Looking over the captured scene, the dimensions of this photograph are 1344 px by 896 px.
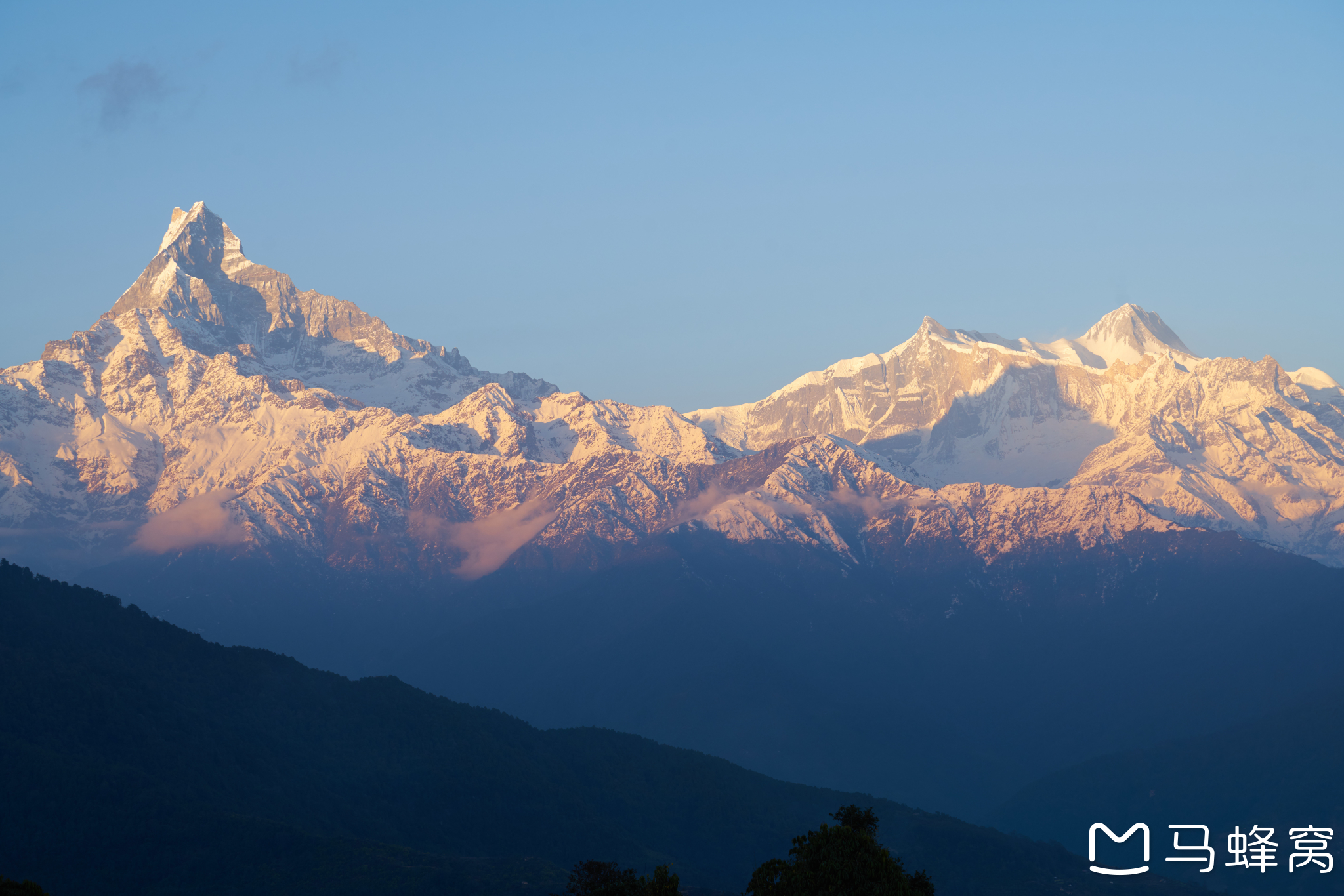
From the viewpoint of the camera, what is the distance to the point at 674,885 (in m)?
153

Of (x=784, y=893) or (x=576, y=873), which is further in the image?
(x=576, y=873)

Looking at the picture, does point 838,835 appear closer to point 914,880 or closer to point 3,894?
point 914,880

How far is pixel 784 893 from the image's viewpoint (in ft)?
494

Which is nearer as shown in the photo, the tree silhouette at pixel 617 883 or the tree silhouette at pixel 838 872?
the tree silhouette at pixel 838 872

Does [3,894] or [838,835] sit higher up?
[838,835]

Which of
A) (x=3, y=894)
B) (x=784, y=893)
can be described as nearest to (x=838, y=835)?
(x=784, y=893)

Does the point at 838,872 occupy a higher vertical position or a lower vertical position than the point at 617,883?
higher

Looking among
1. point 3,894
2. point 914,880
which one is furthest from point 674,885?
point 3,894

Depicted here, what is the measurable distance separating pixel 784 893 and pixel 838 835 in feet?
23.0

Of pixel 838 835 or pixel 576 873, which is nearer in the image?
pixel 838 835

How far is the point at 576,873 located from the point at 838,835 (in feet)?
142

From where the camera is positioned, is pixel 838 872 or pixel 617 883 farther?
pixel 617 883

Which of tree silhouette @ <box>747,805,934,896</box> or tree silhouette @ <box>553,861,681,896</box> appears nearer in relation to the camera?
tree silhouette @ <box>747,805,934,896</box>

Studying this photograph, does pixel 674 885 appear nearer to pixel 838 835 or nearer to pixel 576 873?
pixel 838 835
